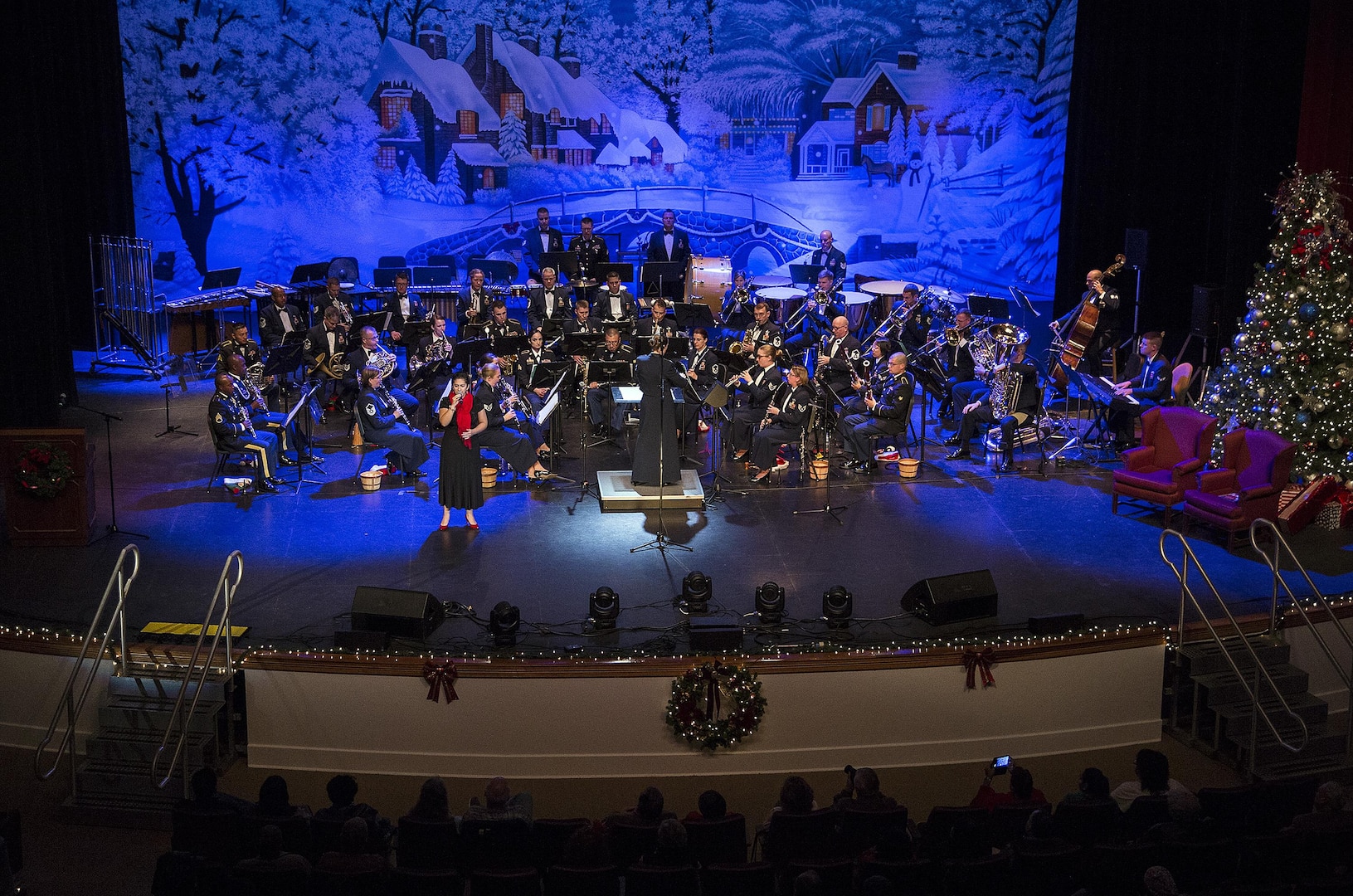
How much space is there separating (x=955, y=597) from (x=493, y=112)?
1364 centimetres

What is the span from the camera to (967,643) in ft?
31.2

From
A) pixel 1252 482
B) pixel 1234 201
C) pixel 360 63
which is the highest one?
pixel 360 63

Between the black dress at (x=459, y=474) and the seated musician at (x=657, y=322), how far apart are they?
3935 mm

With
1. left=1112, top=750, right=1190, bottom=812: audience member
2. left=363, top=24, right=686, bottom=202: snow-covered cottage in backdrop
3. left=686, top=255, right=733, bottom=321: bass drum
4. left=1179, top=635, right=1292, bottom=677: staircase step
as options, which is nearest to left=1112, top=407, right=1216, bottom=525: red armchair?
left=1179, top=635, right=1292, bottom=677: staircase step

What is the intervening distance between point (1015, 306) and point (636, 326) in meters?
8.17

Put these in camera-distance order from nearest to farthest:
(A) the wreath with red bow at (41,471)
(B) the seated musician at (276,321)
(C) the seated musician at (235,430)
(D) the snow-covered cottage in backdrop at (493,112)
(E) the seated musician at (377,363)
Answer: (A) the wreath with red bow at (41,471) → (C) the seated musician at (235,430) → (E) the seated musician at (377,363) → (B) the seated musician at (276,321) → (D) the snow-covered cottage in backdrop at (493,112)

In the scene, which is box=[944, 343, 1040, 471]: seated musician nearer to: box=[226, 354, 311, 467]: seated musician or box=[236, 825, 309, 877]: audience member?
box=[226, 354, 311, 467]: seated musician

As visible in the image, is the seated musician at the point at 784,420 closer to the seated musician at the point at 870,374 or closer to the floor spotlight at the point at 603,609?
the seated musician at the point at 870,374

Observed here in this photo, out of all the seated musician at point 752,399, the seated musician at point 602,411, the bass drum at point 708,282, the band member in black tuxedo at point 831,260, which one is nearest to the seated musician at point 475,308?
the seated musician at point 602,411

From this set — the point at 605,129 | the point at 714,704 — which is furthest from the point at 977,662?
the point at 605,129

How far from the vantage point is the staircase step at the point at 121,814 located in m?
8.73

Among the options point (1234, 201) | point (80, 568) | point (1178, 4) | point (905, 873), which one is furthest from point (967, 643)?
point (1178, 4)

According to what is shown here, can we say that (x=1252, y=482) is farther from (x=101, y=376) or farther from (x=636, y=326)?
(x=101, y=376)

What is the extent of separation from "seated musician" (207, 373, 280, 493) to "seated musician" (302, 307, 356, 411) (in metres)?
2.05
